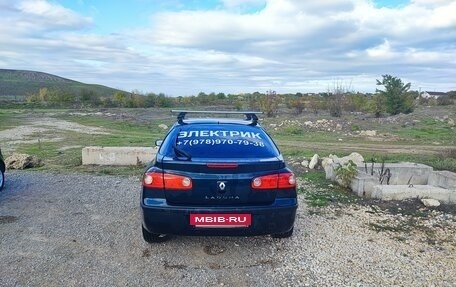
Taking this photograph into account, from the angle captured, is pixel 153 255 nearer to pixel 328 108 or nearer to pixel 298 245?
pixel 298 245

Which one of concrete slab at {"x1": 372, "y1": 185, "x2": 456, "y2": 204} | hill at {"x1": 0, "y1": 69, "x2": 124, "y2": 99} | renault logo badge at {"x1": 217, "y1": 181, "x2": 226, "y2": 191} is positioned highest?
hill at {"x1": 0, "y1": 69, "x2": 124, "y2": 99}

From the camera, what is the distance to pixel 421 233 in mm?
5285

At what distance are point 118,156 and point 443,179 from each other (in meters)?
7.40

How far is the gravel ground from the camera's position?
3.86 metres

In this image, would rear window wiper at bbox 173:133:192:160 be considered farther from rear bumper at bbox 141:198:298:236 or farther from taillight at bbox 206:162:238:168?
rear bumper at bbox 141:198:298:236

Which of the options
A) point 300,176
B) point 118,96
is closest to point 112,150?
point 300,176

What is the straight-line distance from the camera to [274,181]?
4.12 m

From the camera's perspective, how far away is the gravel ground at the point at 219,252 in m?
3.86

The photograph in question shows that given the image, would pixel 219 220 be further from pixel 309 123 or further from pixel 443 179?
pixel 309 123

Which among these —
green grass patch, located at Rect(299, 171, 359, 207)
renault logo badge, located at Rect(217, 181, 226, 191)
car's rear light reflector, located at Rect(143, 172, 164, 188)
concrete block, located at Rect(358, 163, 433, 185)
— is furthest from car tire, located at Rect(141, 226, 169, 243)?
concrete block, located at Rect(358, 163, 433, 185)

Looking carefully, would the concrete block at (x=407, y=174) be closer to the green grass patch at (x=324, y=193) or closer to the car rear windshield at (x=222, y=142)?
the green grass patch at (x=324, y=193)

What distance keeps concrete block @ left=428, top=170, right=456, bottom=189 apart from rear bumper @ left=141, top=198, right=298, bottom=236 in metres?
4.56

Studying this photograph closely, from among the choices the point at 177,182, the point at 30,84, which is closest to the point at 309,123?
the point at 177,182

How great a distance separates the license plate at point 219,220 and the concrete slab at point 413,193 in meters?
3.59
